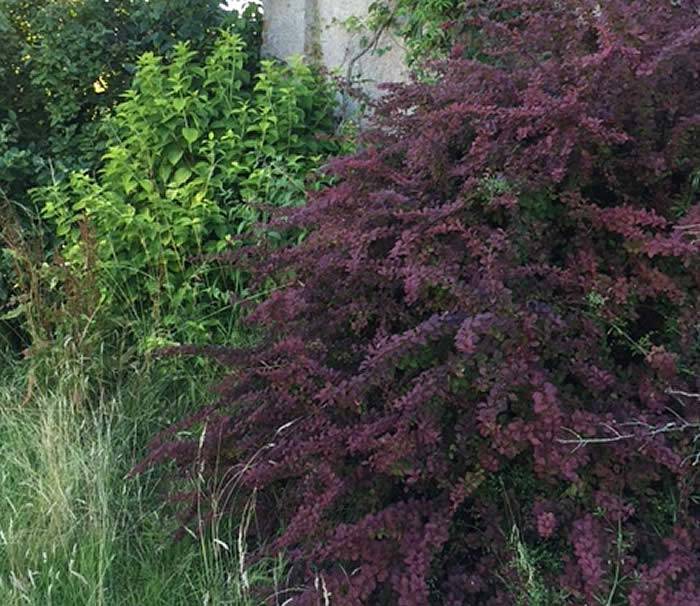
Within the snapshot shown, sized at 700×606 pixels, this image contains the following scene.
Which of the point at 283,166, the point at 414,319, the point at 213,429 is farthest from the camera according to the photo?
the point at 283,166

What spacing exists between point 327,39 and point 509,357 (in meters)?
3.98

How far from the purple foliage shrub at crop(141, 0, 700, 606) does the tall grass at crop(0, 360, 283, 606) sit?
0.23m

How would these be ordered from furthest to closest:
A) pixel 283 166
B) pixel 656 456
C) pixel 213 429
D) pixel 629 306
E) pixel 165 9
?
pixel 165 9 < pixel 283 166 < pixel 213 429 < pixel 629 306 < pixel 656 456

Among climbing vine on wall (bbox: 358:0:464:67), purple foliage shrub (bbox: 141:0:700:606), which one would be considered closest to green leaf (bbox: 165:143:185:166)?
climbing vine on wall (bbox: 358:0:464:67)

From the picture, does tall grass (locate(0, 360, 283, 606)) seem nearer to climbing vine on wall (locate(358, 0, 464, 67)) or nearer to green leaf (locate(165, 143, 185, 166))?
green leaf (locate(165, 143, 185, 166))

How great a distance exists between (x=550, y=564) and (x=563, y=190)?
48.5 inches

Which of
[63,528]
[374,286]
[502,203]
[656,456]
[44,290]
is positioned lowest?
[63,528]

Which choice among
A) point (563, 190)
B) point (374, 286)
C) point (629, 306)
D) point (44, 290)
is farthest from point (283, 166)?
point (629, 306)

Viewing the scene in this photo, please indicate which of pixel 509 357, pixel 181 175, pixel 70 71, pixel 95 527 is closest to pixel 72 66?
pixel 70 71

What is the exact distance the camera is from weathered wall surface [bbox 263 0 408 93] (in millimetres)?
5695

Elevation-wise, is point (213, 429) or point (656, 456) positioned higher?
point (656, 456)

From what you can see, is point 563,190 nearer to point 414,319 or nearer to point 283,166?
point 414,319

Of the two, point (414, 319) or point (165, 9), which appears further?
point (165, 9)

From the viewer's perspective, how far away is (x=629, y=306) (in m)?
2.79
